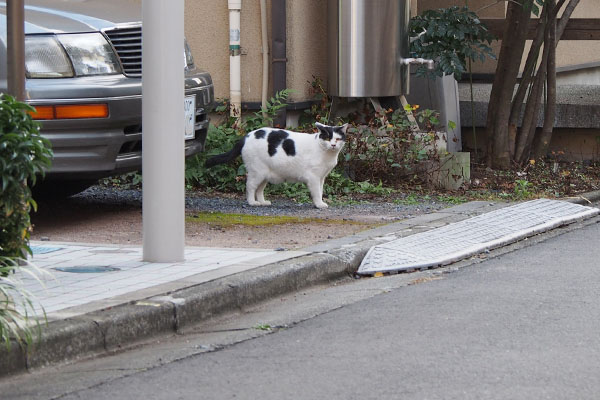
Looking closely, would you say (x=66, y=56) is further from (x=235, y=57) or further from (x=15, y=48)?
(x=235, y=57)

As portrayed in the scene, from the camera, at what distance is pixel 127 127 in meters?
7.75

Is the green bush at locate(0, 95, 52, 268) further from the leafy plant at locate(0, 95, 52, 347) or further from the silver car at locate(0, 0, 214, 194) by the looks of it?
the silver car at locate(0, 0, 214, 194)

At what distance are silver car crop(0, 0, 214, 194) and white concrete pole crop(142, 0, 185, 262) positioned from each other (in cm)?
119

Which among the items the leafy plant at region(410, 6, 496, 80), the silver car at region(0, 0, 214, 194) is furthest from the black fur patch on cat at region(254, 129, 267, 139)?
the leafy plant at region(410, 6, 496, 80)

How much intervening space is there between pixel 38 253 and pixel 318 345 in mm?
2477

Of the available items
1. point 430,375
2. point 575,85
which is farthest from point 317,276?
point 575,85

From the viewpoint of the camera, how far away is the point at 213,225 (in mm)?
8125

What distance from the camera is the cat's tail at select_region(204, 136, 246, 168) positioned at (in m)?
9.09

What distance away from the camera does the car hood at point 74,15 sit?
7523 millimetres

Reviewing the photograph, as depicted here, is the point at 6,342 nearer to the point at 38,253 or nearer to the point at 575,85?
the point at 38,253

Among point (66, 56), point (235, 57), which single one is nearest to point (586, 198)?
point (235, 57)

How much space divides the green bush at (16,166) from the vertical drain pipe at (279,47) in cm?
616

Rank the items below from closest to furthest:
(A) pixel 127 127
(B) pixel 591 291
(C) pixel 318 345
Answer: (C) pixel 318 345, (B) pixel 591 291, (A) pixel 127 127

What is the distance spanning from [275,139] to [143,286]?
3.54 metres
